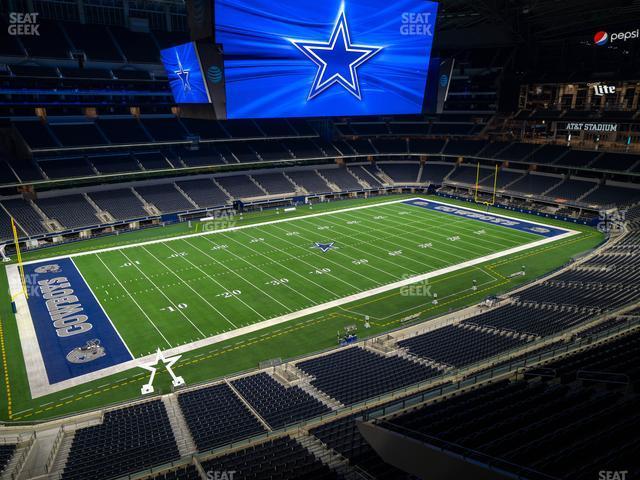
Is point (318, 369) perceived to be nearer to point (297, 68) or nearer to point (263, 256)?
point (263, 256)

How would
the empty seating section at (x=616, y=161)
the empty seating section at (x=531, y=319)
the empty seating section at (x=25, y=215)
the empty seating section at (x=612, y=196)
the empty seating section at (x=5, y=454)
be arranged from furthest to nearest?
the empty seating section at (x=616, y=161), the empty seating section at (x=612, y=196), the empty seating section at (x=25, y=215), the empty seating section at (x=531, y=319), the empty seating section at (x=5, y=454)

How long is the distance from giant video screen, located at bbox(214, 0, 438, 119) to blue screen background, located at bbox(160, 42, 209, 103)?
6.71 ft

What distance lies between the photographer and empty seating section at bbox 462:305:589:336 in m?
20.7

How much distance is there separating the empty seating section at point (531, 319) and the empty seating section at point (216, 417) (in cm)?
1262

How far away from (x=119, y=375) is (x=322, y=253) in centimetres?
1851

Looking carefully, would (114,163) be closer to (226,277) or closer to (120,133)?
(120,133)

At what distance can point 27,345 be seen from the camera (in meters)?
23.0

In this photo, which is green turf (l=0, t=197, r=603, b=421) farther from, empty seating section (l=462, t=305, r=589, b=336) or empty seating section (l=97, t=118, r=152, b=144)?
empty seating section (l=97, t=118, r=152, b=144)

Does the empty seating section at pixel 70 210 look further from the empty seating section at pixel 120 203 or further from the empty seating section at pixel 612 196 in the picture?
the empty seating section at pixel 612 196

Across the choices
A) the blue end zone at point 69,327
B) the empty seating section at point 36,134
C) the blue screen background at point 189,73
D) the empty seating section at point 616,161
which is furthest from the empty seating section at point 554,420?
the empty seating section at point 36,134

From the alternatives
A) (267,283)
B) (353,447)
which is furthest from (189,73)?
(353,447)

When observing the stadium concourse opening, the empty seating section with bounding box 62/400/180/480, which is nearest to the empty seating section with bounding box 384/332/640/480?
the stadium concourse opening

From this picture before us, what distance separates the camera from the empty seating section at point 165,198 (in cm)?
4664

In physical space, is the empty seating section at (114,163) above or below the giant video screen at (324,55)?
below
